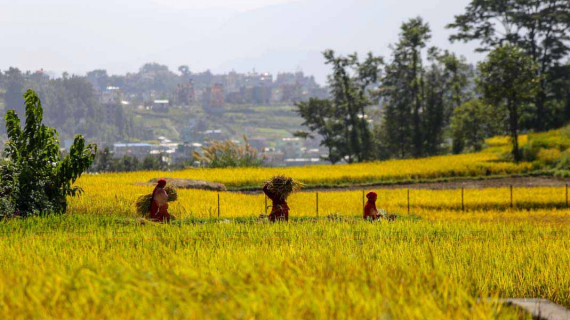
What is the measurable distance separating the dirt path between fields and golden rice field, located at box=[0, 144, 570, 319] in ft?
48.5

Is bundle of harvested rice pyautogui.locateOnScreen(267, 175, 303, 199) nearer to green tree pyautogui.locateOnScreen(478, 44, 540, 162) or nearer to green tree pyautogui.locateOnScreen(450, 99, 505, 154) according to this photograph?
green tree pyautogui.locateOnScreen(478, 44, 540, 162)

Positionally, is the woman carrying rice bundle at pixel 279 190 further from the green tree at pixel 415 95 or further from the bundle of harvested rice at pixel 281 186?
the green tree at pixel 415 95

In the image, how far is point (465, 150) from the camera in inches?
3073

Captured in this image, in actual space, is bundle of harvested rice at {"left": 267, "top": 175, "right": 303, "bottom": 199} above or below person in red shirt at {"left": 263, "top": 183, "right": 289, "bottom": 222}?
above

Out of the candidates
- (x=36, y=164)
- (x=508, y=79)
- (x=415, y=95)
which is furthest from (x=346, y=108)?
(x=36, y=164)

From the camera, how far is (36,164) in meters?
16.9

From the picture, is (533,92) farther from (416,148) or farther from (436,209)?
(416,148)

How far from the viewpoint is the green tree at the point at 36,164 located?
16.5m

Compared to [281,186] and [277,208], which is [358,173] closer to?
[277,208]

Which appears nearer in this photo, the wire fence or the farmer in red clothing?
the farmer in red clothing

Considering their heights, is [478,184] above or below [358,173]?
below

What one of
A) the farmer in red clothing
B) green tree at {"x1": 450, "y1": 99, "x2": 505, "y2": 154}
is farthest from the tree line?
the farmer in red clothing

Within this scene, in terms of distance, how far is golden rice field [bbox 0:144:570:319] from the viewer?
476 centimetres

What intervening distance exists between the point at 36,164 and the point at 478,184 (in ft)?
79.9
